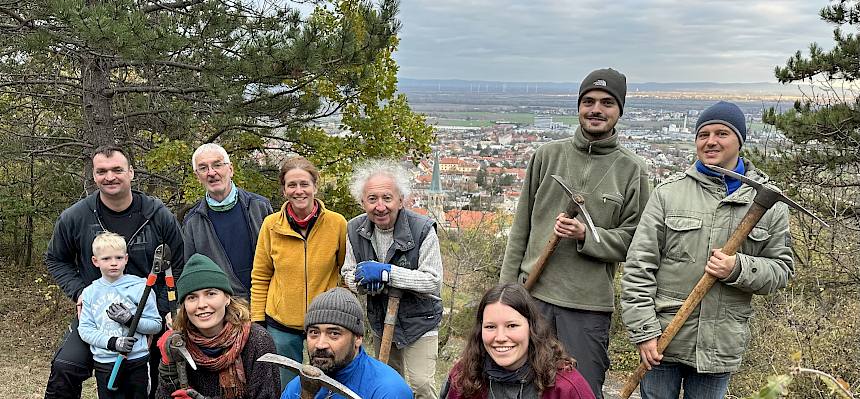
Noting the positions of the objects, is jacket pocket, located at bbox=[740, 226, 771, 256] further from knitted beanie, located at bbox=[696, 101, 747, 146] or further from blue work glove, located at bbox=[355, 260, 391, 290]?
blue work glove, located at bbox=[355, 260, 391, 290]

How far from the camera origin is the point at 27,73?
8.97 m

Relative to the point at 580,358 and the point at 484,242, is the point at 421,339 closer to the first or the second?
the point at 580,358

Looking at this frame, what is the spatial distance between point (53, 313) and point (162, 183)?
5.61 m

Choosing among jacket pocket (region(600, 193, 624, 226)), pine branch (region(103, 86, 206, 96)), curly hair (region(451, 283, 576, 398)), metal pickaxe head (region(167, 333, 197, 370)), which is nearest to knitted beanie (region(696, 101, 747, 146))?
jacket pocket (region(600, 193, 624, 226))

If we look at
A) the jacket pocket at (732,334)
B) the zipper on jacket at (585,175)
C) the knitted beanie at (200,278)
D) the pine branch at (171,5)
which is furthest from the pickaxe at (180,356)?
the pine branch at (171,5)

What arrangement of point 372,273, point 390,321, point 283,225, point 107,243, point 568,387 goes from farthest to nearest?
point 283,225, point 107,243, point 390,321, point 372,273, point 568,387

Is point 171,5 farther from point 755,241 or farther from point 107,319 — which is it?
point 755,241

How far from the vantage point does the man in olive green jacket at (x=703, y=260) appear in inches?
103

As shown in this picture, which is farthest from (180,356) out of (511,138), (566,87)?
(566,87)

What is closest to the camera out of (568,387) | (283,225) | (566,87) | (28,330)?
(568,387)

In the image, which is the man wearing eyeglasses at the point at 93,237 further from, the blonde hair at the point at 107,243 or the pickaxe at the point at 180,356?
the pickaxe at the point at 180,356

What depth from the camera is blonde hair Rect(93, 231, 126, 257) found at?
330 centimetres

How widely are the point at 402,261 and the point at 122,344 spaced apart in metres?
1.48

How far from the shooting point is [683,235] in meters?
2.67
